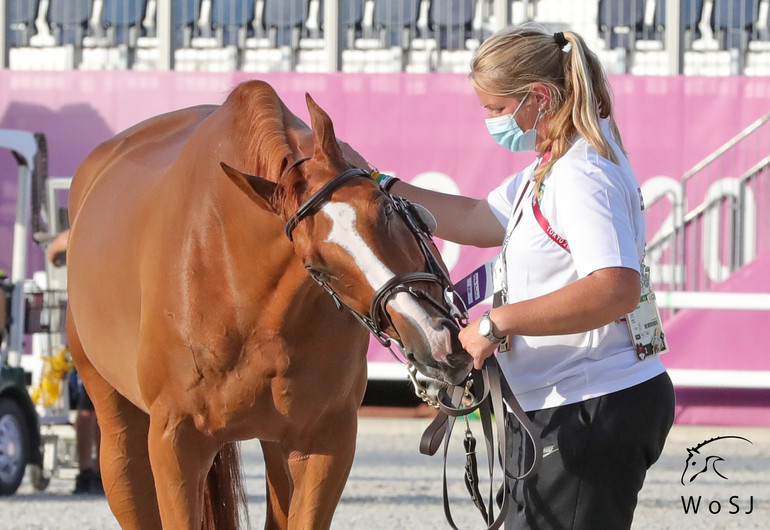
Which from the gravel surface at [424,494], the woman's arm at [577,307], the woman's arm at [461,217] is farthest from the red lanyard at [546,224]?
the gravel surface at [424,494]

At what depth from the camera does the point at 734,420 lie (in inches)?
388

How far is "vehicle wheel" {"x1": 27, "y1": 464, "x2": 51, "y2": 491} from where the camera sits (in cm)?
744

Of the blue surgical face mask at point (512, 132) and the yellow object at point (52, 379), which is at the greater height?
the blue surgical face mask at point (512, 132)

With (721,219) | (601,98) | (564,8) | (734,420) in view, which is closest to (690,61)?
(564,8)

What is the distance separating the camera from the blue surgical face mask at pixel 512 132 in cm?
265

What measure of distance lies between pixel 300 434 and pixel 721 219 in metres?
7.42

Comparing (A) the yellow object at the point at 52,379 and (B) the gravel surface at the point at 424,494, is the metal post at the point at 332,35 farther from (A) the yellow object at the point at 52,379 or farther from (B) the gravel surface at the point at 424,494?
(A) the yellow object at the point at 52,379

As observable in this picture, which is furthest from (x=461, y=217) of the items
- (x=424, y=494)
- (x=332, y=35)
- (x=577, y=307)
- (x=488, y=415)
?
(x=332, y=35)

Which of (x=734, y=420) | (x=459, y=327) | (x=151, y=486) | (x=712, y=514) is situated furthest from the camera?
(x=734, y=420)

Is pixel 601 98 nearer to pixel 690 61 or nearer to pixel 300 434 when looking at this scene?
pixel 300 434

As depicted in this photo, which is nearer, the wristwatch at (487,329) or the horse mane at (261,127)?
the wristwatch at (487,329)

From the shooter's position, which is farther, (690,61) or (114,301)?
(690,61)

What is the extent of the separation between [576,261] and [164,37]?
10065 mm

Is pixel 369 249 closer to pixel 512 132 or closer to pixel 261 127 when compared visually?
pixel 512 132
